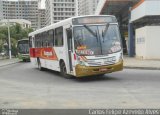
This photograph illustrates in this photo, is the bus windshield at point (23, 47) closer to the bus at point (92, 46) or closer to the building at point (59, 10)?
the bus at point (92, 46)

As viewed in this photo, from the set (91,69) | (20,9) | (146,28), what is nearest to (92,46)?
(91,69)

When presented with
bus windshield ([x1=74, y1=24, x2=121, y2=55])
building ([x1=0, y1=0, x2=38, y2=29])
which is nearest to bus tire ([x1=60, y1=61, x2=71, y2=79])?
bus windshield ([x1=74, y1=24, x2=121, y2=55])

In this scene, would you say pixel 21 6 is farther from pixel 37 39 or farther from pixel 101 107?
pixel 101 107

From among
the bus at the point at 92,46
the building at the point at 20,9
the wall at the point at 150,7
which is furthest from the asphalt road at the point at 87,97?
the building at the point at 20,9

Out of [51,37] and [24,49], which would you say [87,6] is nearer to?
[24,49]

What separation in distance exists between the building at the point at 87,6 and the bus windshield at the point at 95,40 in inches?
4423

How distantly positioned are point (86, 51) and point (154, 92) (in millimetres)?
4873

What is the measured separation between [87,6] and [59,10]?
1120cm

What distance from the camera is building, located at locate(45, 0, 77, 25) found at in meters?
127

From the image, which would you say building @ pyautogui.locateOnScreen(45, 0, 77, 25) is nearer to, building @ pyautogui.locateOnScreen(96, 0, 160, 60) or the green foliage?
the green foliage

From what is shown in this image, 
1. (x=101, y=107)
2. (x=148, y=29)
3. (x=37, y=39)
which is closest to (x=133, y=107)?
(x=101, y=107)

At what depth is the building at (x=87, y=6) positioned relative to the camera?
132375 mm

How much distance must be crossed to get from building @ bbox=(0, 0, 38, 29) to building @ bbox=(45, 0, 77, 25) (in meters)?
5.45

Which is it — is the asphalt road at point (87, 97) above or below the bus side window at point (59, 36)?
below
